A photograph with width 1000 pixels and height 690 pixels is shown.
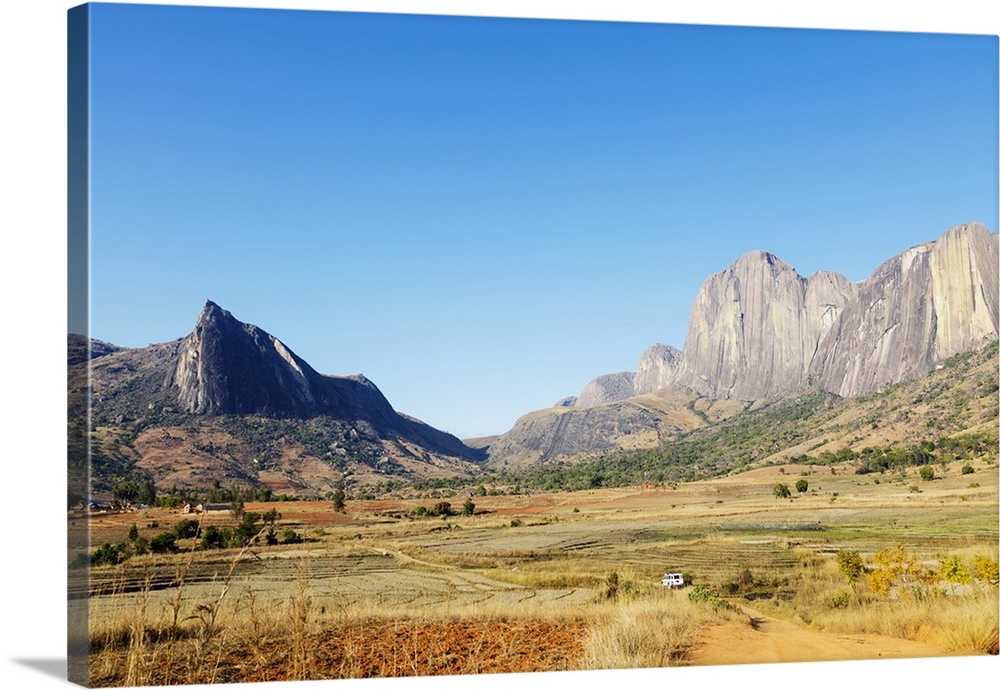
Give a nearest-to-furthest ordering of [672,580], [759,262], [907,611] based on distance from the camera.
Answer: [907,611] → [672,580] → [759,262]

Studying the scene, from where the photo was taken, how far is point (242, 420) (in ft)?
39.2

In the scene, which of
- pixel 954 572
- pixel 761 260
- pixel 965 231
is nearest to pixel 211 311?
pixel 761 260

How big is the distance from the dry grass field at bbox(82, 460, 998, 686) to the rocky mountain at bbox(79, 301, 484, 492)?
62 centimetres

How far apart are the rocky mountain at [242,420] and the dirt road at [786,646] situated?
448cm

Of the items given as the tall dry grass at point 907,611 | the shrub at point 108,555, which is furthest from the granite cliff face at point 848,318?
the shrub at point 108,555

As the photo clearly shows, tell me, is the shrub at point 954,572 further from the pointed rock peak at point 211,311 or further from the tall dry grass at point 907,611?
the pointed rock peak at point 211,311

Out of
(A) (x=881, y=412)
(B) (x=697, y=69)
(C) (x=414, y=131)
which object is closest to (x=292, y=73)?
(C) (x=414, y=131)

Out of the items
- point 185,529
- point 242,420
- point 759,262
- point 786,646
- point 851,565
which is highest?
point 759,262

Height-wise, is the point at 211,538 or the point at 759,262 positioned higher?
the point at 759,262

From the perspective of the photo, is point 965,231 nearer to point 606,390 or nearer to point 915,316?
point 915,316

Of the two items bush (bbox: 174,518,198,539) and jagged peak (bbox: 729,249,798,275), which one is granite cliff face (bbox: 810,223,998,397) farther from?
bush (bbox: 174,518,198,539)

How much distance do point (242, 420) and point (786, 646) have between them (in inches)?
290

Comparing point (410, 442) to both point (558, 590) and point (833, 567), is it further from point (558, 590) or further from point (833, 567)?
point (833, 567)

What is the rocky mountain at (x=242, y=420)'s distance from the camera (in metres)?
9.42
